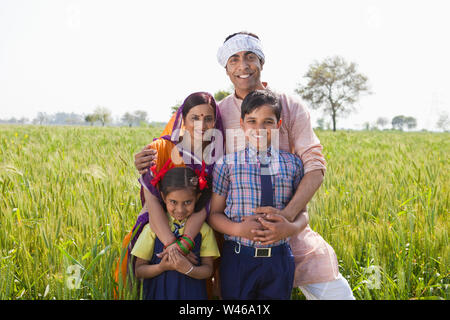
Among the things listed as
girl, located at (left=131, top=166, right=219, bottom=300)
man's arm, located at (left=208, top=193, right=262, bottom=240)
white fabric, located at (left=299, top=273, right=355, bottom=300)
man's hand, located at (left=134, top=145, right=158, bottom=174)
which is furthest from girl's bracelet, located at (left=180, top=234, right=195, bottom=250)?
white fabric, located at (left=299, top=273, right=355, bottom=300)

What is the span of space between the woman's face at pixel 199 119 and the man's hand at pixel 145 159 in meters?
0.27

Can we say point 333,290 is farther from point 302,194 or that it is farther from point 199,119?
point 199,119


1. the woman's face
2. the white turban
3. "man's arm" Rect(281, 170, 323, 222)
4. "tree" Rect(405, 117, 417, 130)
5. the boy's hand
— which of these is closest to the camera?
the boy's hand

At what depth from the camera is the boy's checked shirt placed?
184cm

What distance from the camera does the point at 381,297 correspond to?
5.71 feet

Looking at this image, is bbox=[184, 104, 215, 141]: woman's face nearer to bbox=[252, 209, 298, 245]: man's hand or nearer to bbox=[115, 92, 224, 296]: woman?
bbox=[115, 92, 224, 296]: woman

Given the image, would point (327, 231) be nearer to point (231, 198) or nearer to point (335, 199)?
point (335, 199)

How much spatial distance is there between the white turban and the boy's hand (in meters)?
1.06

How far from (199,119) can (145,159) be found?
390 millimetres

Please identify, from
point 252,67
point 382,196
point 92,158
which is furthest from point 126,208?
point 92,158

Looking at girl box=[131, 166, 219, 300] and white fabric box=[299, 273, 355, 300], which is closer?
girl box=[131, 166, 219, 300]

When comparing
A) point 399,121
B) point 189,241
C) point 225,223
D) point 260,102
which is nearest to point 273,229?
point 225,223

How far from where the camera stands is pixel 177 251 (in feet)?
5.61

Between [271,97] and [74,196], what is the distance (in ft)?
5.96
